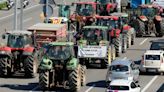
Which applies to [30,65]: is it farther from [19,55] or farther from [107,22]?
[107,22]

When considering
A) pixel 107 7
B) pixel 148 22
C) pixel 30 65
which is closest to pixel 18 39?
pixel 30 65

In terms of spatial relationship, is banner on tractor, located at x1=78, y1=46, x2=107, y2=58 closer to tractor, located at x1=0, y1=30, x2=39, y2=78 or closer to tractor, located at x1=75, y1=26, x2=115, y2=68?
tractor, located at x1=75, y1=26, x2=115, y2=68

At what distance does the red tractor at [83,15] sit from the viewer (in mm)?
56122

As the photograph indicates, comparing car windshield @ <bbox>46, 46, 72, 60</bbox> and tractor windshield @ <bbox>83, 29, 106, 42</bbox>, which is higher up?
tractor windshield @ <bbox>83, 29, 106, 42</bbox>

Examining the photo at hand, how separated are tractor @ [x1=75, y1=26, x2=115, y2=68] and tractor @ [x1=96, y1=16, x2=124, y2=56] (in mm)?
1608

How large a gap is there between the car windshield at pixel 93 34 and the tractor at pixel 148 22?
48.3ft

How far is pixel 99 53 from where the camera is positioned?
144ft

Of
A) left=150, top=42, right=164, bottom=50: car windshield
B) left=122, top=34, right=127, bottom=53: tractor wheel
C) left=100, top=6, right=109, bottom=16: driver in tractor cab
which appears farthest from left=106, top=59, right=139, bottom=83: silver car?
left=100, top=6, right=109, bottom=16: driver in tractor cab

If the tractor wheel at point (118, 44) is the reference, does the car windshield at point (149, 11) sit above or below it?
above

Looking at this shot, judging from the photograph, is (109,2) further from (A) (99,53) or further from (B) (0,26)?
(A) (99,53)

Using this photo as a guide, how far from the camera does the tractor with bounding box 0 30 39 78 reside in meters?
40.3

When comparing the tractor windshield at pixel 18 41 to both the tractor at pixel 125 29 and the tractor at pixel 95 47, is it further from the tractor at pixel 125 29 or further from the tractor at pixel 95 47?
the tractor at pixel 125 29

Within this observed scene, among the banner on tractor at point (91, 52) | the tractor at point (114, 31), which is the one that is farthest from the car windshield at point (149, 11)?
the banner on tractor at point (91, 52)

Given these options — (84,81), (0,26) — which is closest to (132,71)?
(84,81)
